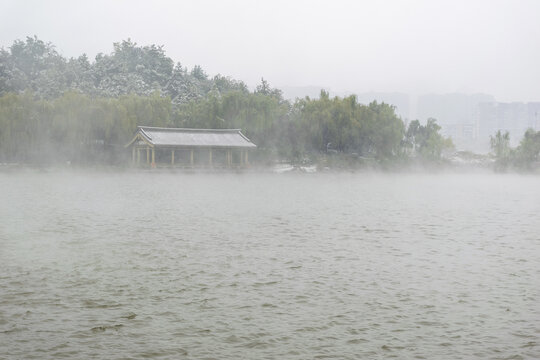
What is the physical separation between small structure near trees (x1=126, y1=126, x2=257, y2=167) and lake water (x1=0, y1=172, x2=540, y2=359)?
25788 millimetres

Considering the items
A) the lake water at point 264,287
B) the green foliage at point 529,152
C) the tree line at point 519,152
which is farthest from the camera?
the tree line at point 519,152

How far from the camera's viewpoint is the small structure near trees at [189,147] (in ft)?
133

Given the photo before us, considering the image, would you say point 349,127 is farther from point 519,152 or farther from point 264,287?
point 264,287

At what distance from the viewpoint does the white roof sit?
40.3 meters

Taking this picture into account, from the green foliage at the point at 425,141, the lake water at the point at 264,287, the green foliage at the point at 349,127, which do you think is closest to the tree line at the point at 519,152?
the green foliage at the point at 425,141

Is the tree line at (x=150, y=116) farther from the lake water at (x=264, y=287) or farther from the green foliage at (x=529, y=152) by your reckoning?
the lake water at (x=264, y=287)

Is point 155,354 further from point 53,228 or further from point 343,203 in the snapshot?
point 343,203

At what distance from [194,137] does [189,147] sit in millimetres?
1224

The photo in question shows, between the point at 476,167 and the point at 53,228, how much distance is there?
57.9m

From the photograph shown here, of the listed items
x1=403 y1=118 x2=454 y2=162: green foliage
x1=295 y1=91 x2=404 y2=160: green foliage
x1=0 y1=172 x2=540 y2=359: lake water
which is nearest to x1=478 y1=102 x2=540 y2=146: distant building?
x1=403 y1=118 x2=454 y2=162: green foliage

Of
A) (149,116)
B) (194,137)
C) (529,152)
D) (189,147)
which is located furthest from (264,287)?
(529,152)

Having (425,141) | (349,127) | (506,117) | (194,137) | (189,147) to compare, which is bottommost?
(189,147)

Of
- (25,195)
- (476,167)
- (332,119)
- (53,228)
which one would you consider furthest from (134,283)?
(476,167)

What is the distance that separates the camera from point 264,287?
7156 millimetres
